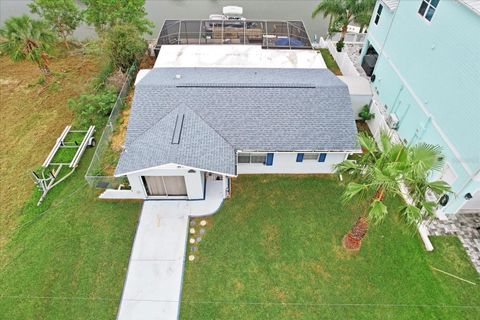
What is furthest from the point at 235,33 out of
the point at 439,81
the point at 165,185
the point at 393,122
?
the point at 439,81

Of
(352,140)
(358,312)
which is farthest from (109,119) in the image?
(358,312)

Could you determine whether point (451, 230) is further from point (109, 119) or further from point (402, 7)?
point (109, 119)

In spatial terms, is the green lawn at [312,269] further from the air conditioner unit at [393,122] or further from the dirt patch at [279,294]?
the air conditioner unit at [393,122]

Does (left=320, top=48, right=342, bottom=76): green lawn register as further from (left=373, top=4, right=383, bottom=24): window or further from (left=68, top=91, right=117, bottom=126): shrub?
(left=68, top=91, right=117, bottom=126): shrub

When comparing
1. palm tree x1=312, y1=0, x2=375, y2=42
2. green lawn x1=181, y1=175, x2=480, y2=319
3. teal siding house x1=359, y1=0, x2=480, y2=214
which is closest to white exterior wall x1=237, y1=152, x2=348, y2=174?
green lawn x1=181, y1=175, x2=480, y2=319

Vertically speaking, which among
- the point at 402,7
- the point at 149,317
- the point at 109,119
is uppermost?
the point at 402,7

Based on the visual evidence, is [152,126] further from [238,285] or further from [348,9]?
[348,9]

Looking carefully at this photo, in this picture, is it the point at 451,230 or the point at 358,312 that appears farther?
the point at 451,230
